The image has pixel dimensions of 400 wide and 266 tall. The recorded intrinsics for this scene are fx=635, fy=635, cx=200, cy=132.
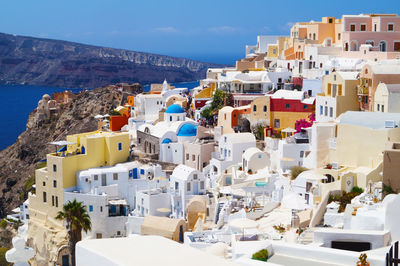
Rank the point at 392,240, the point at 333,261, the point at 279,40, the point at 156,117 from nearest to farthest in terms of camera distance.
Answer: the point at 333,261, the point at 392,240, the point at 156,117, the point at 279,40

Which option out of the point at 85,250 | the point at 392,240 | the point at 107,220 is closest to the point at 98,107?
the point at 107,220

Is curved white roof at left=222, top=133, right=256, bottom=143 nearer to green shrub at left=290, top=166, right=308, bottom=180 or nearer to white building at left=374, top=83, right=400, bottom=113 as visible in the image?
green shrub at left=290, top=166, right=308, bottom=180

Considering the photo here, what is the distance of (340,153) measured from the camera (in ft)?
97.5

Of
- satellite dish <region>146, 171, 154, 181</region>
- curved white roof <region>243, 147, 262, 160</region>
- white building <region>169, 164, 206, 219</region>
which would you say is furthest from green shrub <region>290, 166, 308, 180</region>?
satellite dish <region>146, 171, 154, 181</region>

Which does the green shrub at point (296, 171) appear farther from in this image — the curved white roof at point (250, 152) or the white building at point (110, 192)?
the white building at point (110, 192)

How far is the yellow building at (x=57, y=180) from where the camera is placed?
3525 cm

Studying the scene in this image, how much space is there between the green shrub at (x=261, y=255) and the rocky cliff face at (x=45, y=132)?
45032 millimetres

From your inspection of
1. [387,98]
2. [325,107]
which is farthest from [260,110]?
[387,98]

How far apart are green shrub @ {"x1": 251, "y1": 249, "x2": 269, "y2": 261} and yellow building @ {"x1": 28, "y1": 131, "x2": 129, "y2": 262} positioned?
21.1 m

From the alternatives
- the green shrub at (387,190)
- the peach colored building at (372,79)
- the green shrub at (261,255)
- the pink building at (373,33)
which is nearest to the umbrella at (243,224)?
the green shrub at (387,190)

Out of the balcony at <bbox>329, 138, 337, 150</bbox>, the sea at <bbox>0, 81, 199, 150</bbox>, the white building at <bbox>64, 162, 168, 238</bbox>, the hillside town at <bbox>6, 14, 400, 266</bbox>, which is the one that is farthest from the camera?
the sea at <bbox>0, 81, 199, 150</bbox>

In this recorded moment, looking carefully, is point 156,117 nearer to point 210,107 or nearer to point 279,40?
point 210,107

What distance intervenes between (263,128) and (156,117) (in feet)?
43.4

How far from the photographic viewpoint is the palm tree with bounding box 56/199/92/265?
33156 millimetres
